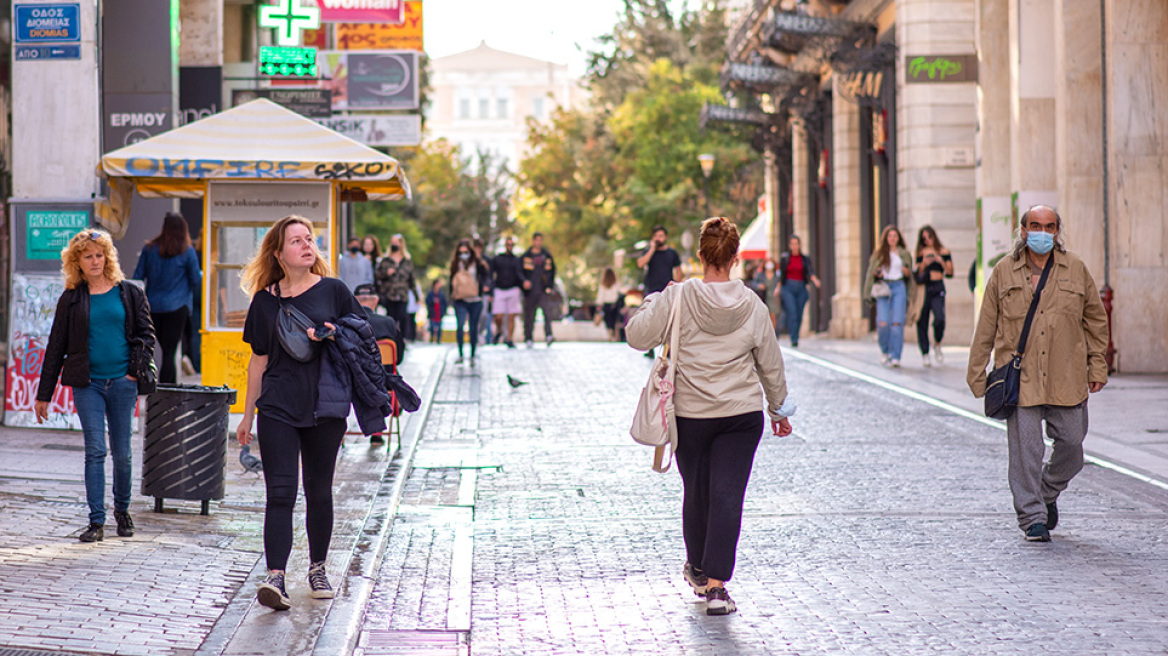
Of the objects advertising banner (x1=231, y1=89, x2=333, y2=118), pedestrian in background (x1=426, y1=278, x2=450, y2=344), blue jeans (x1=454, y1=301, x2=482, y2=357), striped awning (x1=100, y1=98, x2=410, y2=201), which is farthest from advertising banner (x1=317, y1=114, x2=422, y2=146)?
pedestrian in background (x1=426, y1=278, x2=450, y2=344)

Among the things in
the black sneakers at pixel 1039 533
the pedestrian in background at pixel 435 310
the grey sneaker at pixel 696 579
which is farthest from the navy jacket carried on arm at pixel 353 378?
the pedestrian in background at pixel 435 310

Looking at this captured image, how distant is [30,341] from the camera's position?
12047mm

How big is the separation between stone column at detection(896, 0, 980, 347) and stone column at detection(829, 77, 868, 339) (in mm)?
4438

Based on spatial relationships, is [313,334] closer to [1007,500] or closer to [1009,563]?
[1009,563]

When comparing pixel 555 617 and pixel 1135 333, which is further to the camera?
pixel 1135 333

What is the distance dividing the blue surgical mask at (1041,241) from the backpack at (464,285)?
40.8 feet

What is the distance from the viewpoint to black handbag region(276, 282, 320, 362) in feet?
20.3

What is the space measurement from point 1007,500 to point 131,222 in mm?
9993

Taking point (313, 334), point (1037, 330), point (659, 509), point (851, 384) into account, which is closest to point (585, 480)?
point (659, 509)

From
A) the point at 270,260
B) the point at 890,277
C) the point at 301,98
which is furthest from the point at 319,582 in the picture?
the point at 301,98

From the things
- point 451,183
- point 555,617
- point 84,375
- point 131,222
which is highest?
point 451,183

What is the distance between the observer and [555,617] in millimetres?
6242

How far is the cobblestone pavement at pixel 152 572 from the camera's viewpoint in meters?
5.78

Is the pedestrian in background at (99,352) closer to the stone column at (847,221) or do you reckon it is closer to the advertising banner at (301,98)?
the advertising banner at (301,98)
